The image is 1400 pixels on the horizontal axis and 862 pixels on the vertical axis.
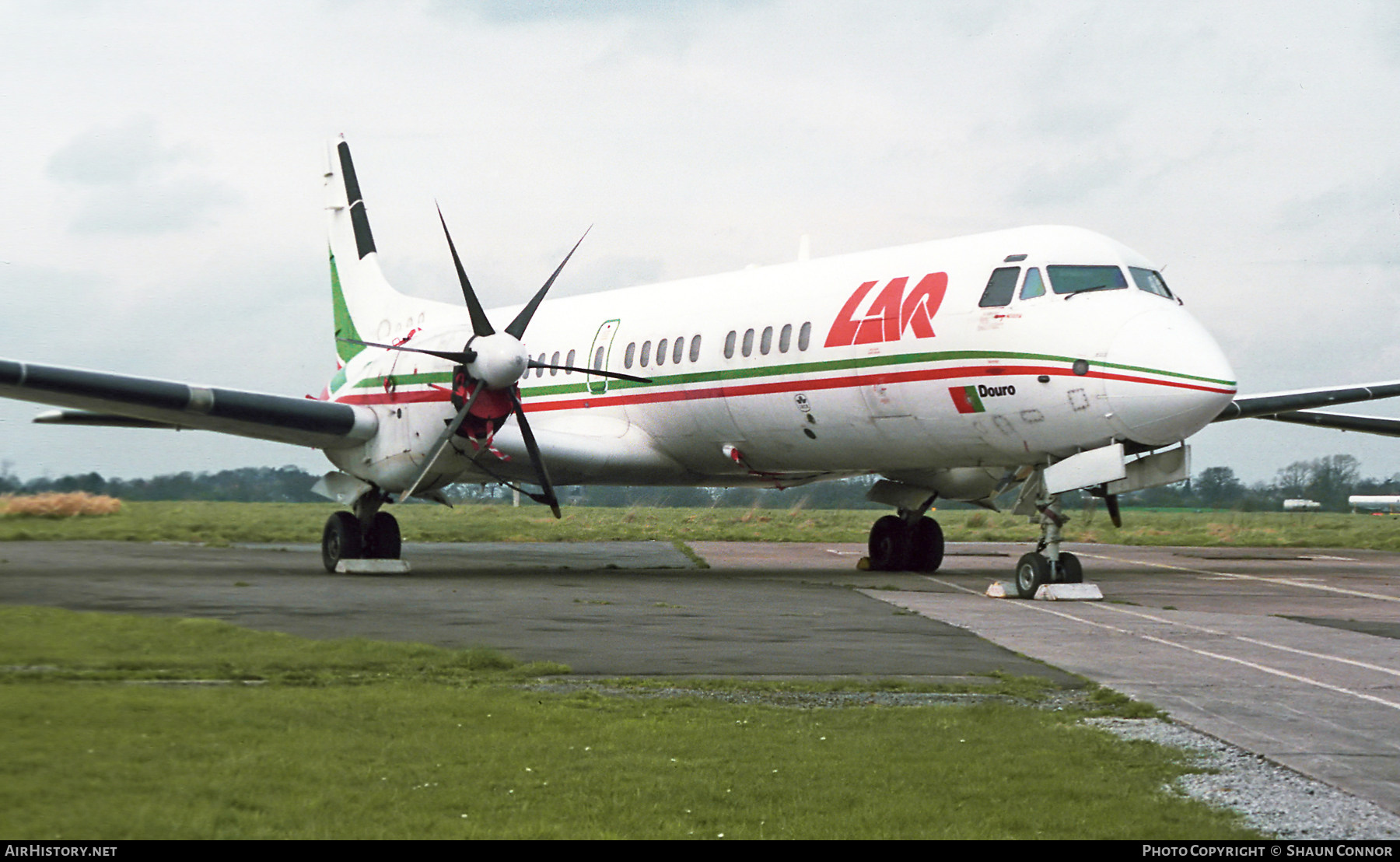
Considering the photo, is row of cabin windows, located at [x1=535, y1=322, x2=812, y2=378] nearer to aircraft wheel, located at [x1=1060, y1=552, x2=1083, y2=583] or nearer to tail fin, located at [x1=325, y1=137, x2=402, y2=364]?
aircraft wheel, located at [x1=1060, y1=552, x2=1083, y2=583]

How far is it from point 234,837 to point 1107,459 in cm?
1170

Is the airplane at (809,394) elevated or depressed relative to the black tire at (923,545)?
elevated

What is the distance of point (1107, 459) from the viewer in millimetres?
14742

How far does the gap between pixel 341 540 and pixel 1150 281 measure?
34.8 ft

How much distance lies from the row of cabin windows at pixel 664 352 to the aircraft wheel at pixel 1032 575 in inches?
227

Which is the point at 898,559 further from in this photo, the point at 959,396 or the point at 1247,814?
the point at 1247,814

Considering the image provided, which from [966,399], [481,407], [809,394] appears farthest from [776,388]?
[481,407]

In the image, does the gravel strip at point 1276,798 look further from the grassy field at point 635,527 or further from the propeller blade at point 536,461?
the grassy field at point 635,527

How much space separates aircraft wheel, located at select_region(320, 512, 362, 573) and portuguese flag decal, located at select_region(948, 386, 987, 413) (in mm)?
8149

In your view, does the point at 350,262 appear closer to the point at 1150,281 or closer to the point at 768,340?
the point at 768,340

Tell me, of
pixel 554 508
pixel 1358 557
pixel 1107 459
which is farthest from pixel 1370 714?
pixel 1358 557

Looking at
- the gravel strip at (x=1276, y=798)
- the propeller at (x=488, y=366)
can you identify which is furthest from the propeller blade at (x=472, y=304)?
the gravel strip at (x=1276, y=798)

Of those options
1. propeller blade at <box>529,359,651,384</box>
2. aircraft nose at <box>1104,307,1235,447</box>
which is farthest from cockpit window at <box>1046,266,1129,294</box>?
propeller blade at <box>529,359,651,384</box>

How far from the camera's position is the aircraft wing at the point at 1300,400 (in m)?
19.5
